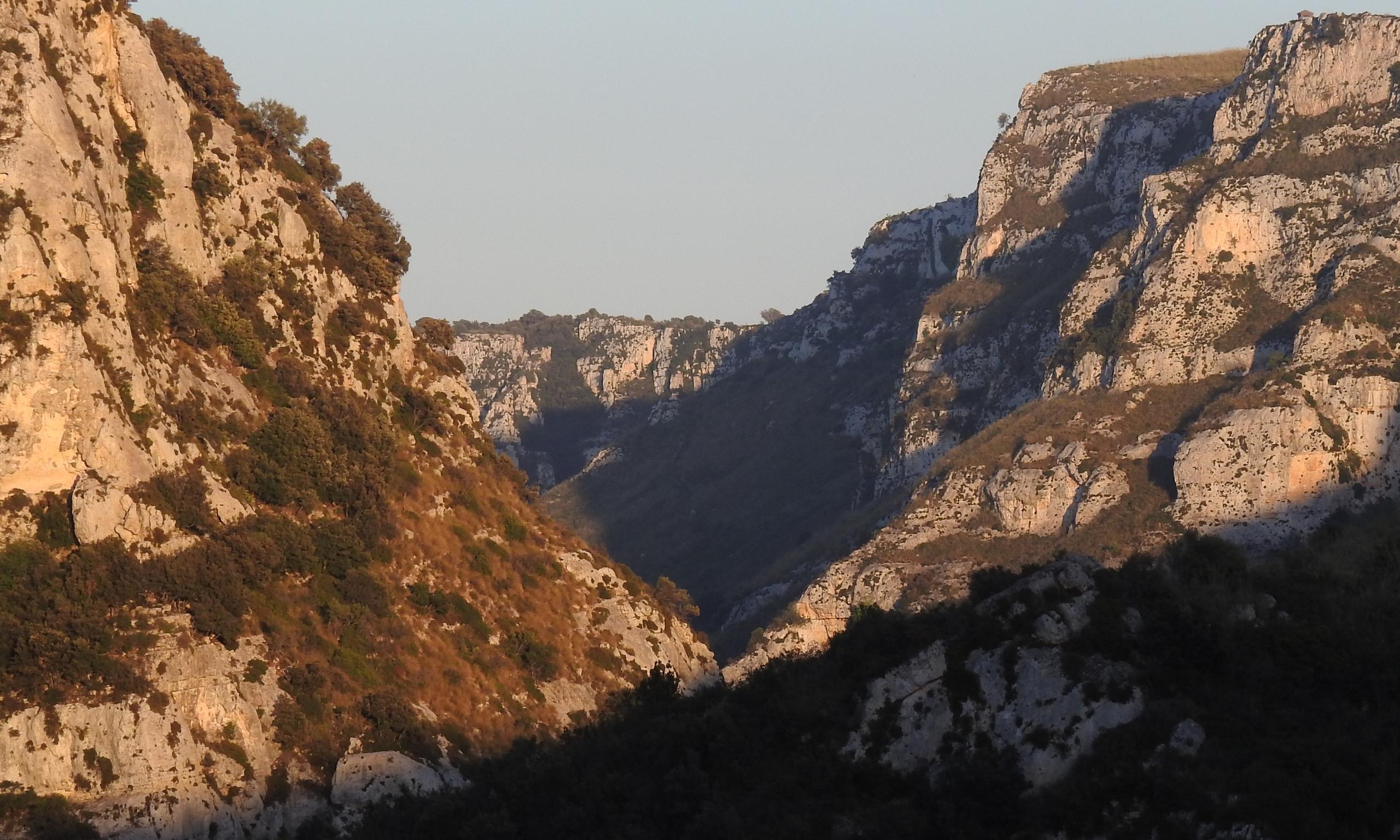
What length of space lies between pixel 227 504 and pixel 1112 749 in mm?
33014

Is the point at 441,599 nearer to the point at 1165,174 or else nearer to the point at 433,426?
the point at 433,426

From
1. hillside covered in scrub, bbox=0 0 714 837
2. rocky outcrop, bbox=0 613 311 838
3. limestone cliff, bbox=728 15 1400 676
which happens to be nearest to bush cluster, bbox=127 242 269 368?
hillside covered in scrub, bbox=0 0 714 837

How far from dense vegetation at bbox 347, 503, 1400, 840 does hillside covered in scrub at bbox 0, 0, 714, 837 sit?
374 inches

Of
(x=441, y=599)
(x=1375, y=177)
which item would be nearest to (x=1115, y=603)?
(x=441, y=599)

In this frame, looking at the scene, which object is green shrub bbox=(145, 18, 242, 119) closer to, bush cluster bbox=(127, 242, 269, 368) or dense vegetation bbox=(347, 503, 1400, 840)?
bush cluster bbox=(127, 242, 269, 368)

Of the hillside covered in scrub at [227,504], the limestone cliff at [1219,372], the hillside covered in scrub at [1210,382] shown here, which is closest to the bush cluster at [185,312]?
the hillside covered in scrub at [227,504]

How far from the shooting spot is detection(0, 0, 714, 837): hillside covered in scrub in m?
51.5

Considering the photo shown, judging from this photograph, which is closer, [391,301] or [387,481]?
[387,481]

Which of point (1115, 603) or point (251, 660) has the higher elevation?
point (251, 660)

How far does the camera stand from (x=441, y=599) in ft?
215

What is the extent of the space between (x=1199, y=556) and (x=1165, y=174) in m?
148

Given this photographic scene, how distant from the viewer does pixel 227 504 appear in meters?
58.8

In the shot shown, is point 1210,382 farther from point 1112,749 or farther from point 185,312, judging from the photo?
point 1112,749

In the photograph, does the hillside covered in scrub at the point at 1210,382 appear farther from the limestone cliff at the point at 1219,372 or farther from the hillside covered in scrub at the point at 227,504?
the hillside covered in scrub at the point at 227,504
